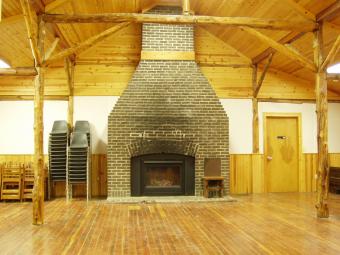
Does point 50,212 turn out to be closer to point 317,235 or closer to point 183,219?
point 183,219

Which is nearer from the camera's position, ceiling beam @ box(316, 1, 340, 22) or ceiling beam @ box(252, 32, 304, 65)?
ceiling beam @ box(316, 1, 340, 22)

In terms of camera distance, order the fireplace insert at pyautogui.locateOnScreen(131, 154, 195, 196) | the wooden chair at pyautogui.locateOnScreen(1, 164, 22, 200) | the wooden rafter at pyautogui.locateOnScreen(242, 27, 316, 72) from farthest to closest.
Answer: the fireplace insert at pyautogui.locateOnScreen(131, 154, 195, 196) < the wooden chair at pyautogui.locateOnScreen(1, 164, 22, 200) < the wooden rafter at pyautogui.locateOnScreen(242, 27, 316, 72)

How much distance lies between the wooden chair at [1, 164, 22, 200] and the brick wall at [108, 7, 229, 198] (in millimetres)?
1911

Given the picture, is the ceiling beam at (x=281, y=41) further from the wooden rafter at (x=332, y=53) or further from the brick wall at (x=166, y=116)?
the brick wall at (x=166, y=116)

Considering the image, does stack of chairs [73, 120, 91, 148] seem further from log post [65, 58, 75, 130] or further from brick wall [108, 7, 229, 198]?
brick wall [108, 7, 229, 198]

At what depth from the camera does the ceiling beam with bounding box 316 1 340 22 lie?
570cm

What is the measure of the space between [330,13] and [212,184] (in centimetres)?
412

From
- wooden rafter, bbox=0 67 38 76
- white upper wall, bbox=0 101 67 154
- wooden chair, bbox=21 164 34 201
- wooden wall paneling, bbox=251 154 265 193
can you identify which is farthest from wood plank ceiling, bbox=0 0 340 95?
wooden chair, bbox=21 164 34 201

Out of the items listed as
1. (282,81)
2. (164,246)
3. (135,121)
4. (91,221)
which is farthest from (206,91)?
(164,246)

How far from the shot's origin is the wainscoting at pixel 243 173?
8492mm

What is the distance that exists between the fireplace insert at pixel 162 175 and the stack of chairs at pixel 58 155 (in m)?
1.53

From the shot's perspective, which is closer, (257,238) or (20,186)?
(257,238)

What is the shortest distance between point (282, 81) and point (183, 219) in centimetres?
504

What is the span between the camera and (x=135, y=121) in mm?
7836
